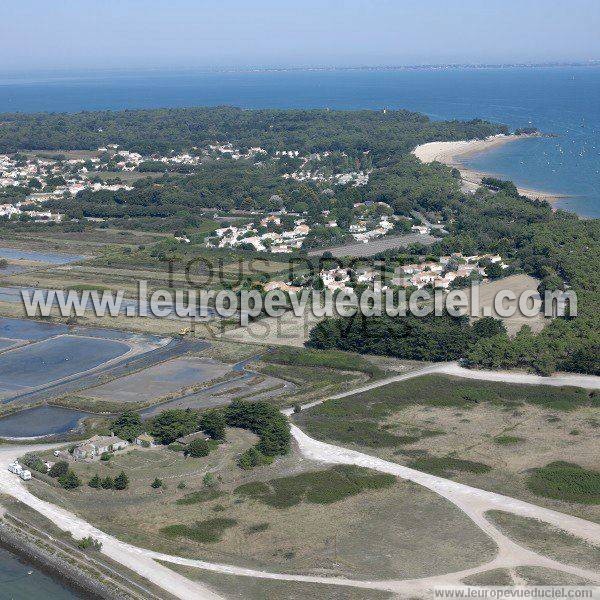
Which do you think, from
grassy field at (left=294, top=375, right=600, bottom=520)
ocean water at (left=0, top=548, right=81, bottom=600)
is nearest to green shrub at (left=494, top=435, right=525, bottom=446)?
grassy field at (left=294, top=375, right=600, bottom=520)

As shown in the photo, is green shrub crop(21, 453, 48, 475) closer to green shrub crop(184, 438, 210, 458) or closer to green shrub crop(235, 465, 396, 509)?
green shrub crop(184, 438, 210, 458)

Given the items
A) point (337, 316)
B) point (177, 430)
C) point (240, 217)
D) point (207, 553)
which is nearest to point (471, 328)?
point (337, 316)

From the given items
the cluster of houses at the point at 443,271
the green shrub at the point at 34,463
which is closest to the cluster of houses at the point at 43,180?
the cluster of houses at the point at 443,271

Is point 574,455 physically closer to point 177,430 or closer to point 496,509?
point 496,509

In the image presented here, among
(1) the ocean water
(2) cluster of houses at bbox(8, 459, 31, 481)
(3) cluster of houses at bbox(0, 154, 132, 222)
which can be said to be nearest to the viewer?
(1) the ocean water

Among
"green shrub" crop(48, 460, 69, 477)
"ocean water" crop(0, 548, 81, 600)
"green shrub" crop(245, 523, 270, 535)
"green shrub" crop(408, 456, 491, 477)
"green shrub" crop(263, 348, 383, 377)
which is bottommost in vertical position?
"ocean water" crop(0, 548, 81, 600)

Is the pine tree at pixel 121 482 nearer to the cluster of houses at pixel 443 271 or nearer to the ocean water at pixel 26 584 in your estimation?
the ocean water at pixel 26 584

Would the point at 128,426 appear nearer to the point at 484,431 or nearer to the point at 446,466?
the point at 446,466
